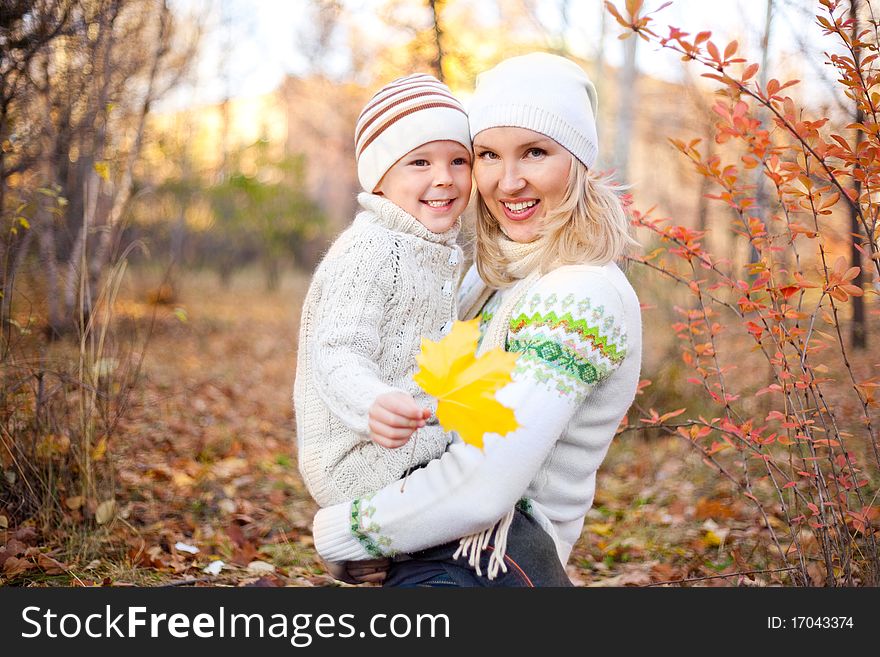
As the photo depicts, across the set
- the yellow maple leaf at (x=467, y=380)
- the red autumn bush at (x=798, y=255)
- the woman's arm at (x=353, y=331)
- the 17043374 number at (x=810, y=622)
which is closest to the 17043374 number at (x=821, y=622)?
the 17043374 number at (x=810, y=622)

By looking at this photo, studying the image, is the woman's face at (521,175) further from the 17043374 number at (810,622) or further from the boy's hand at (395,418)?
the 17043374 number at (810,622)

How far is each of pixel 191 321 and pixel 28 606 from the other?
906 cm

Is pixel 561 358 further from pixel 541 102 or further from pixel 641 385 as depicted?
pixel 641 385

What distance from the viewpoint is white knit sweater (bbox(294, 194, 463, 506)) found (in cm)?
178

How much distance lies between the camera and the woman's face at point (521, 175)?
6.55 feet

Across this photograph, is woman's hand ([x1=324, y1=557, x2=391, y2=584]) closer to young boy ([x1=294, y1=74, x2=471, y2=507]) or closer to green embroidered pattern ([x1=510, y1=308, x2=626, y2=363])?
young boy ([x1=294, y1=74, x2=471, y2=507])

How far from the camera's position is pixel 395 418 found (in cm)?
155

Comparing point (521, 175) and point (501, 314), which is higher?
point (521, 175)

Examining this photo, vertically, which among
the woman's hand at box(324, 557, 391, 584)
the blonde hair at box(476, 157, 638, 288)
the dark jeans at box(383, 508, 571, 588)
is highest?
the blonde hair at box(476, 157, 638, 288)

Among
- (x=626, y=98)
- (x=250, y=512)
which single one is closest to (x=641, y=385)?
(x=250, y=512)

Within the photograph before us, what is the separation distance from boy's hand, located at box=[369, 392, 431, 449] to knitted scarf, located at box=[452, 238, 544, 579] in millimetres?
379

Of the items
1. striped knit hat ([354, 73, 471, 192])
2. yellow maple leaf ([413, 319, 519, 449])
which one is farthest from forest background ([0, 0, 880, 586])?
yellow maple leaf ([413, 319, 519, 449])

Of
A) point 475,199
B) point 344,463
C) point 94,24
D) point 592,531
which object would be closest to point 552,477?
point 344,463

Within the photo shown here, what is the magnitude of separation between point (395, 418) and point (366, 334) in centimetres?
31
